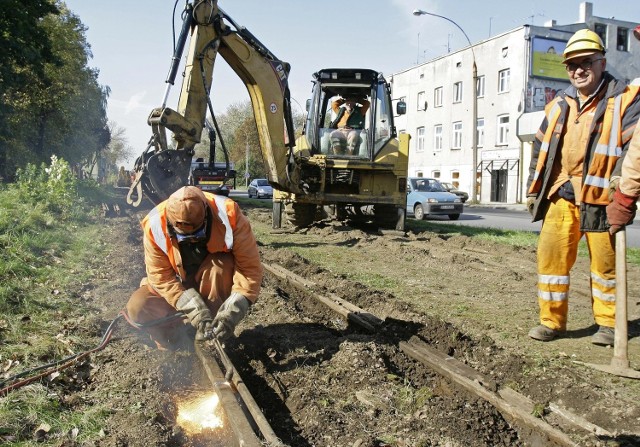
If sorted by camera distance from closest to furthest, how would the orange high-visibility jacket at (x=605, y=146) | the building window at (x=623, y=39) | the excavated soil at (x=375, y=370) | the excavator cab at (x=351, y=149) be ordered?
the excavated soil at (x=375, y=370) < the orange high-visibility jacket at (x=605, y=146) < the excavator cab at (x=351, y=149) < the building window at (x=623, y=39)

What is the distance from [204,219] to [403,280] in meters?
3.88

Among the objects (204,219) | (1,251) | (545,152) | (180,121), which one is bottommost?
(1,251)

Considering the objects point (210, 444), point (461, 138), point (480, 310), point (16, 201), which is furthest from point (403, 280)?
point (461, 138)

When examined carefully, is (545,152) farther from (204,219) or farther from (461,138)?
(461,138)

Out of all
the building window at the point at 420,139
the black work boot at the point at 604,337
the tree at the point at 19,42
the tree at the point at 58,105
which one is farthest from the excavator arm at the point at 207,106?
the building window at the point at 420,139

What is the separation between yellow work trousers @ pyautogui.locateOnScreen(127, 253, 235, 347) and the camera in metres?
4.40

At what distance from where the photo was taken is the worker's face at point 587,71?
14.0 ft

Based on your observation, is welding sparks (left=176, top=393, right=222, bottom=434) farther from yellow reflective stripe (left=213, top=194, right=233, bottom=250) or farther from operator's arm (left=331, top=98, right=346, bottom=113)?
operator's arm (left=331, top=98, right=346, bottom=113)

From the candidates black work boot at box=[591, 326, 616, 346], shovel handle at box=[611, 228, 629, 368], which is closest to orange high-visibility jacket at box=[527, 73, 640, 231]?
shovel handle at box=[611, 228, 629, 368]

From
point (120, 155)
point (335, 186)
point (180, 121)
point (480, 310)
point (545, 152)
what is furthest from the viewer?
point (120, 155)

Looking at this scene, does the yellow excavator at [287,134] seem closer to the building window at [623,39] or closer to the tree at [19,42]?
the tree at [19,42]

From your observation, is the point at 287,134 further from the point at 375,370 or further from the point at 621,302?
the point at 621,302

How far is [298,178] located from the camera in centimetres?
1139

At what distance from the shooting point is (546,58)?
32.9m
